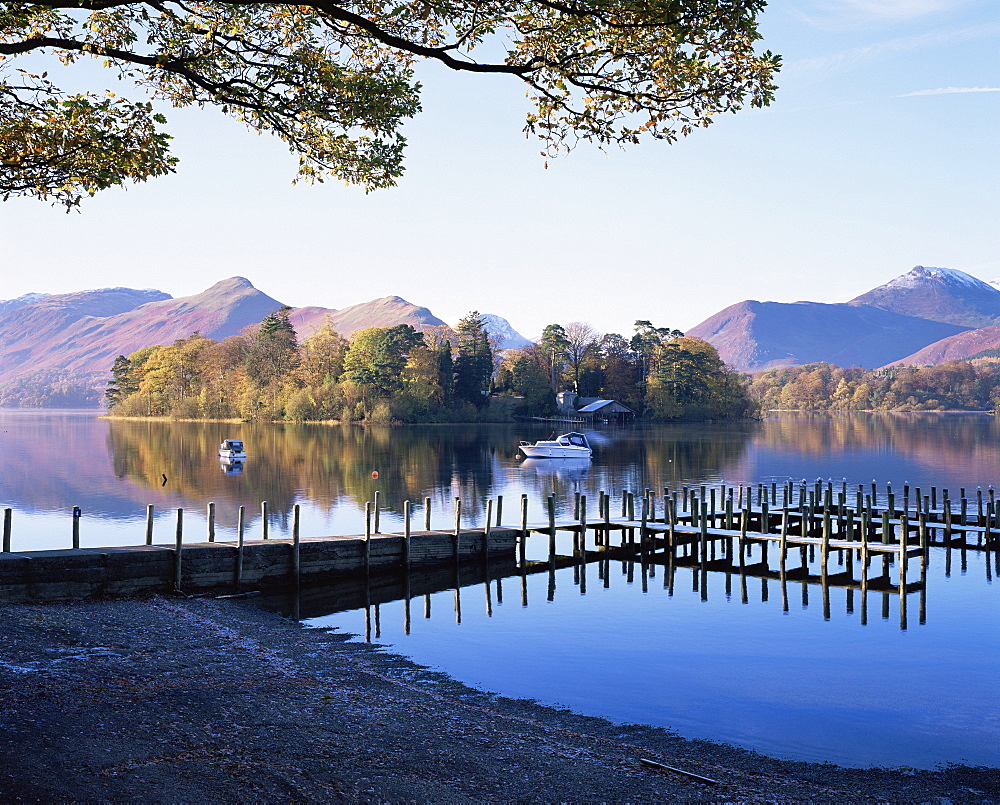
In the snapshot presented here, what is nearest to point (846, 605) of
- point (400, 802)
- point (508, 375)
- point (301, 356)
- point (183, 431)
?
point (400, 802)

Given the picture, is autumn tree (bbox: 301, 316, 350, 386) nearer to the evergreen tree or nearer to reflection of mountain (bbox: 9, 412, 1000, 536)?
the evergreen tree

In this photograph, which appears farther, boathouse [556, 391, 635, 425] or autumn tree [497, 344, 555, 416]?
autumn tree [497, 344, 555, 416]

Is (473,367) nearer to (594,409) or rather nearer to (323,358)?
(594,409)

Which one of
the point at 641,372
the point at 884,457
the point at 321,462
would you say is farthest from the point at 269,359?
the point at 884,457

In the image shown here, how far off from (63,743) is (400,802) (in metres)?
3.65

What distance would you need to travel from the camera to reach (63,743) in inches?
379

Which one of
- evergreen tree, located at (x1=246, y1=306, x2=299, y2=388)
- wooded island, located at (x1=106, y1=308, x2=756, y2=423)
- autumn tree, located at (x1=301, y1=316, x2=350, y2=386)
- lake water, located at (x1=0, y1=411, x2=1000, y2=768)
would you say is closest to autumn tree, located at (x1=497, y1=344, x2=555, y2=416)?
wooded island, located at (x1=106, y1=308, x2=756, y2=423)

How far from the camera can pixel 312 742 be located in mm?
10430

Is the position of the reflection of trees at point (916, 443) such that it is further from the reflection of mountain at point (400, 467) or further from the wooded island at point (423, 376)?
the wooded island at point (423, 376)

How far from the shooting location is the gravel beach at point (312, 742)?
9031 millimetres

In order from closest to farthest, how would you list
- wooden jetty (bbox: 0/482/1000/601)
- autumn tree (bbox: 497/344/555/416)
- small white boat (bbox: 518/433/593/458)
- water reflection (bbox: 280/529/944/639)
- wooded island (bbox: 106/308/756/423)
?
1. wooden jetty (bbox: 0/482/1000/601)
2. water reflection (bbox: 280/529/944/639)
3. small white boat (bbox: 518/433/593/458)
4. wooded island (bbox: 106/308/756/423)
5. autumn tree (bbox: 497/344/555/416)

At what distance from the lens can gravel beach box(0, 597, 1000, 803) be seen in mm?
9031

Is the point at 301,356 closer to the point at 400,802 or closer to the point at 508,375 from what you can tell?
the point at 508,375

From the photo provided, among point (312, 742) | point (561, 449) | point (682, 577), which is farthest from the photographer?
point (561, 449)
